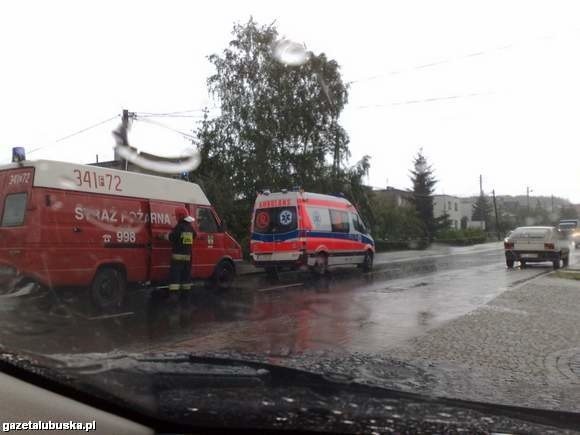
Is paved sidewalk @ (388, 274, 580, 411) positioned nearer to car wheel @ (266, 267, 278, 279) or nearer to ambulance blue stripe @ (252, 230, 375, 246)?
ambulance blue stripe @ (252, 230, 375, 246)

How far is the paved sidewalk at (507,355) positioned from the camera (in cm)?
451

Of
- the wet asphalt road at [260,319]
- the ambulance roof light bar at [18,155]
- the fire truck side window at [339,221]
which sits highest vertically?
the ambulance roof light bar at [18,155]

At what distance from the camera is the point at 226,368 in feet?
10.7

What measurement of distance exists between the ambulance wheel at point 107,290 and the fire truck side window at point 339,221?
7966 mm

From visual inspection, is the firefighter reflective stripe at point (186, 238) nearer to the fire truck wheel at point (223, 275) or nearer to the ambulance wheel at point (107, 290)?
the ambulance wheel at point (107, 290)

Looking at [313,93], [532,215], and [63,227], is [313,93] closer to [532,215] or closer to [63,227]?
[63,227]

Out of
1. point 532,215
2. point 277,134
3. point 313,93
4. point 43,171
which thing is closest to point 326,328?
point 43,171

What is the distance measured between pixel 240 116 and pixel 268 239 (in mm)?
9331

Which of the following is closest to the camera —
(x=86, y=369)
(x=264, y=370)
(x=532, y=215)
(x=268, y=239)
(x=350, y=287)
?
(x=86, y=369)

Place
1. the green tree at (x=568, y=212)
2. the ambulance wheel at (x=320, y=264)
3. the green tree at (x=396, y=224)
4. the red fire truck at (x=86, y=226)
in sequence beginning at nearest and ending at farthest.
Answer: the red fire truck at (x=86, y=226), the ambulance wheel at (x=320, y=264), the green tree at (x=396, y=224), the green tree at (x=568, y=212)

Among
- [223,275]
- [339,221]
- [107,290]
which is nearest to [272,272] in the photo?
[339,221]

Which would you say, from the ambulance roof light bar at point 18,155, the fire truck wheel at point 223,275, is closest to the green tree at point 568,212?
the fire truck wheel at point 223,275

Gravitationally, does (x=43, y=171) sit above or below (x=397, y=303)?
above

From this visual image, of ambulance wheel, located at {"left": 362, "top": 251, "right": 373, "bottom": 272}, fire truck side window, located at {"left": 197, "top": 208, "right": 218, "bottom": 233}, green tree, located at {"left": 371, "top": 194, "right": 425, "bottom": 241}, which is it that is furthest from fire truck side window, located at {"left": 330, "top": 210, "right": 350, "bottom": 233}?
green tree, located at {"left": 371, "top": 194, "right": 425, "bottom": 241}
